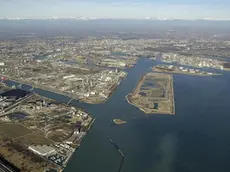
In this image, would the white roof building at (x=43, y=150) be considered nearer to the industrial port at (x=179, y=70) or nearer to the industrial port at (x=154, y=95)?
the industrial port at (x=154, y=95)

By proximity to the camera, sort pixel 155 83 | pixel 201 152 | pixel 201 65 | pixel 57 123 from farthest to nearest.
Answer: pixel 201 65 → pixel 155 83 → pixel 57 123 → pixel 201 152

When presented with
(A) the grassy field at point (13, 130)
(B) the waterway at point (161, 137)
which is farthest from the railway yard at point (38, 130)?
(B) the waterway at point (161, 137)

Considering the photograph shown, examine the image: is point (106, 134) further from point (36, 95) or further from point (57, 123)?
point (36, 95)

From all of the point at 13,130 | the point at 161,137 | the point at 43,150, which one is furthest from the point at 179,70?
the point at 43,150

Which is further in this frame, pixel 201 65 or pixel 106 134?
pixel 201 65

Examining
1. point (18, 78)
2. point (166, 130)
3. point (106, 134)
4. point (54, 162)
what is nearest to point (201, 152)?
point (166, 130)

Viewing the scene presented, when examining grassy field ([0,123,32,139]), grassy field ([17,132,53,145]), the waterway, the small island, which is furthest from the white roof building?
the small island
